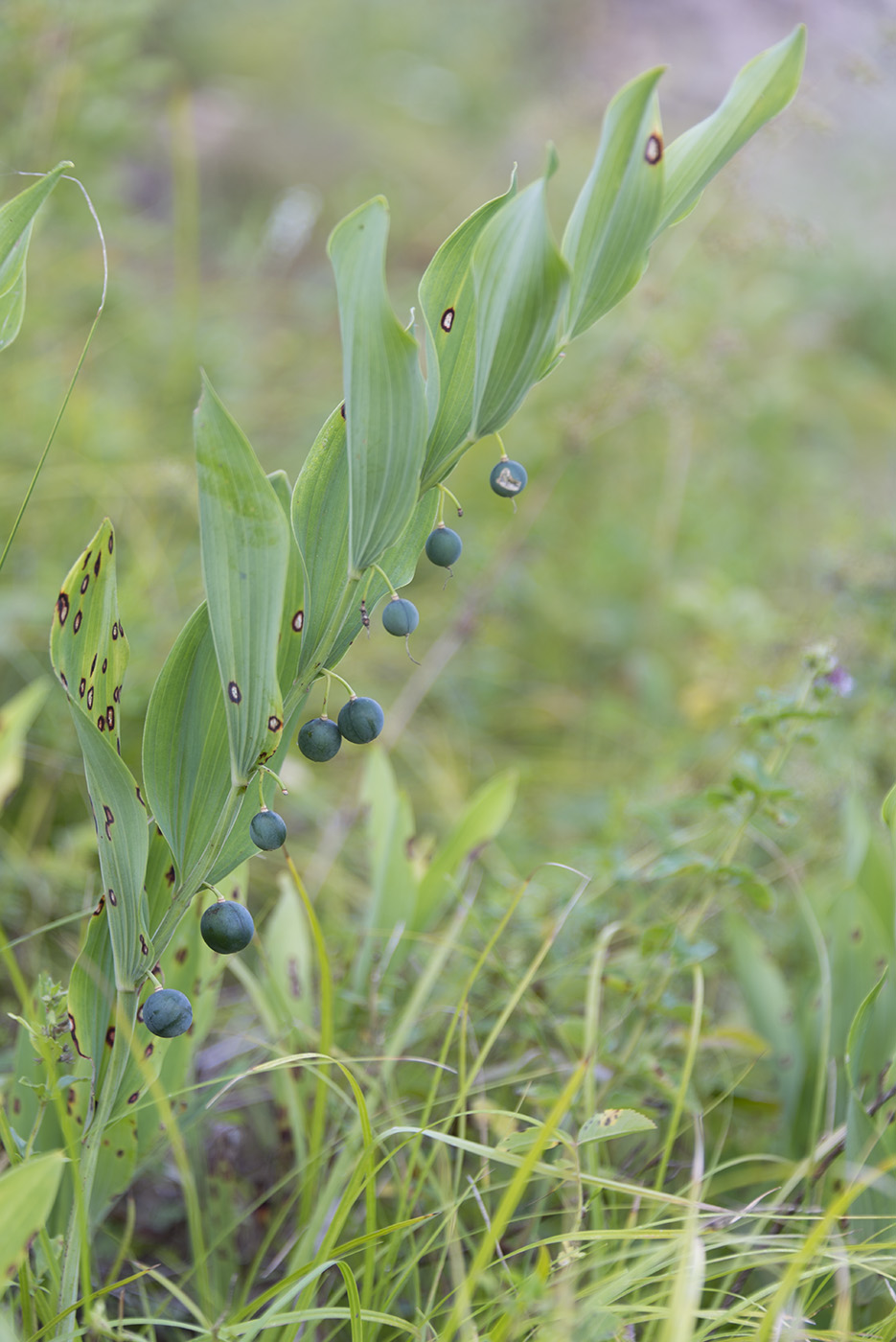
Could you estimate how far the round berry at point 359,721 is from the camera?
0.66 meters

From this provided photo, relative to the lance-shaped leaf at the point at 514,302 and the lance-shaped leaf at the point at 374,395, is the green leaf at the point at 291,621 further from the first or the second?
the lance-shaped leaf at the point at 514,302

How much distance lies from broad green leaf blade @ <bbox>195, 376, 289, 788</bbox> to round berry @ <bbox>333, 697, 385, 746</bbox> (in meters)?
0.06

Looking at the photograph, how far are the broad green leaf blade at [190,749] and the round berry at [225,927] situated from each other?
0.06 m

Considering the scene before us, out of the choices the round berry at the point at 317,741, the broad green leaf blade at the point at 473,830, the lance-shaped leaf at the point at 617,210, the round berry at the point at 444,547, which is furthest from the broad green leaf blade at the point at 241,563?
the broad green leaf blade at the point at 473,830

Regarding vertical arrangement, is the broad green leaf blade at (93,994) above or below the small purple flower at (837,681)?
below

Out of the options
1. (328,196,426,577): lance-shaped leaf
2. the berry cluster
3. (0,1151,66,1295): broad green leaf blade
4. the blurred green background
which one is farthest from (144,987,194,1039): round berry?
the blurred green background

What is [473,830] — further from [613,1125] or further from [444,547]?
[444,547]

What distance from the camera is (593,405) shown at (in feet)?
6.59

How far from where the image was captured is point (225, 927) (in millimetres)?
627

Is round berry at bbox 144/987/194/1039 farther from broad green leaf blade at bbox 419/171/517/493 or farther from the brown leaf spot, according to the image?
the brown leaf spot

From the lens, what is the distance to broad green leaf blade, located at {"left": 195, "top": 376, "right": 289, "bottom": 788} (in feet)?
1.91

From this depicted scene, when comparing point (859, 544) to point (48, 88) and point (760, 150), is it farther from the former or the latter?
point (48, 88)

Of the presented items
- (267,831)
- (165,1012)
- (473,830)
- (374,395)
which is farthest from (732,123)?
(473,830)

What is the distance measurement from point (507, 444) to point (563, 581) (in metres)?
0.46
